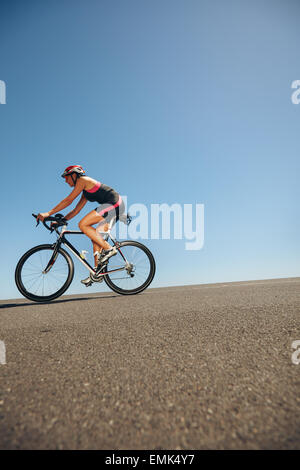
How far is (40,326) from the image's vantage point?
2.49 m

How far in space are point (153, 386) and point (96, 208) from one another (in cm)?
425

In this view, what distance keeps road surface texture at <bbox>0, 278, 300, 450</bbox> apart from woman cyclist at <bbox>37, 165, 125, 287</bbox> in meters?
2.82

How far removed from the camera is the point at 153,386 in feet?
4.12

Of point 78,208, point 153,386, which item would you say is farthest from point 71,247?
point 153,386

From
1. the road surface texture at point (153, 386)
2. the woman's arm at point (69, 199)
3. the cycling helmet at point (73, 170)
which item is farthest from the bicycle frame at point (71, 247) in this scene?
the road surface texture at point (153, 386)

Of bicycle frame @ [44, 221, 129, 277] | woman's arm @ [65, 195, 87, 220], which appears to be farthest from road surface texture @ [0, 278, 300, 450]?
woman's arm @ [65, 195, 87, 220]

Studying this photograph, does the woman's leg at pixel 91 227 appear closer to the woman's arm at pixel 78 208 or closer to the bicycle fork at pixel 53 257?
the woman's arm at pixel 78 208

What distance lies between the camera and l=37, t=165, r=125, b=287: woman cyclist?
494 cm

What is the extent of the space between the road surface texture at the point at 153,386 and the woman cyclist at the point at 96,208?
9.25ft

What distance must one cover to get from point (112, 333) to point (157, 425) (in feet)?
4.04

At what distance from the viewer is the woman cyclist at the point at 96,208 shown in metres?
4.94

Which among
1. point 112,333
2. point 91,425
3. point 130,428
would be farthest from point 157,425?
point 112,333

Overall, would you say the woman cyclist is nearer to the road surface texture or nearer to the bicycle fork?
the bicycle fork
